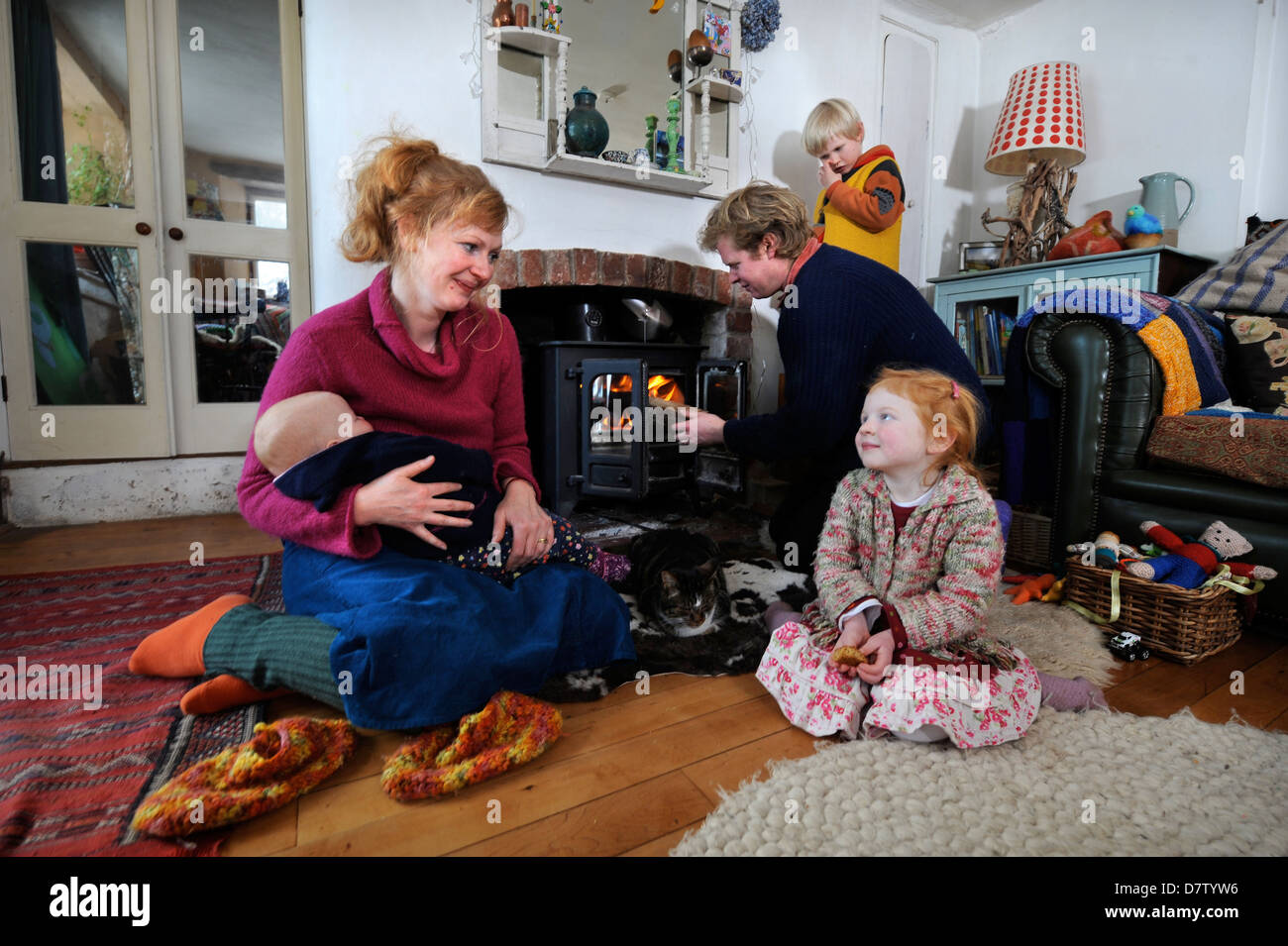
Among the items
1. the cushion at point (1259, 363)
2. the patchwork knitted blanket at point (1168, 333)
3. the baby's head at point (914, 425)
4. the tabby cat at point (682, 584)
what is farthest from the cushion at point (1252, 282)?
the tabby cat at point (682, 584)

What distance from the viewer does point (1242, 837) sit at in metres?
0.80

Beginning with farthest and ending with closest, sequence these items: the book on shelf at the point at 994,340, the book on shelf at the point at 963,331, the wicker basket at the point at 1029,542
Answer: the book on shelf at the point at 963,331 → the book on shelf at the point at 994,340 → the wicker basket at the point at 1029,542

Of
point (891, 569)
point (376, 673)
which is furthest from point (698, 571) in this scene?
point (376, 673)

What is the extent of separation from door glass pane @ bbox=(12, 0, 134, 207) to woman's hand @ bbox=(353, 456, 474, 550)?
2175mm

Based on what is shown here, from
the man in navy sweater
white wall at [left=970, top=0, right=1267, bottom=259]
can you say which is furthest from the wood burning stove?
white wall at [left=970, top=0, right=1267, bottom=259]

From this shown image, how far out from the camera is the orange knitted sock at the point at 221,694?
1015mm

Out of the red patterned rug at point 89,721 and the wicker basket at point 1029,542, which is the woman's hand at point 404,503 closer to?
the red patterned rug at point 89,721

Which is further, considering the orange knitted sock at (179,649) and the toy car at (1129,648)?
the toy car at (1129,648)

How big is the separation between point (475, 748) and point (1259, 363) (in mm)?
2298

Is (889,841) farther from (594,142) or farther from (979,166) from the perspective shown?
(979,166)

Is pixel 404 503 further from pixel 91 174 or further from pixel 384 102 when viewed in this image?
pixel 91 174

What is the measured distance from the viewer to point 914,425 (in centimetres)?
110

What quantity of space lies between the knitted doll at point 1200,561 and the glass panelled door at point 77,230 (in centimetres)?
308
